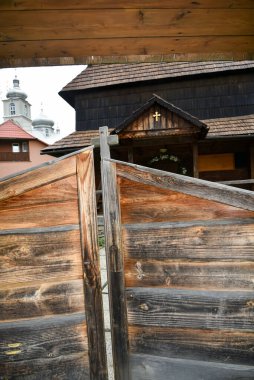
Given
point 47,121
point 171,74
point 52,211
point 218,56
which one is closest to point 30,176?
point 52,211

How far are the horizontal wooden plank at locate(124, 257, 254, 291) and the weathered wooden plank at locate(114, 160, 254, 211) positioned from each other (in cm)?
38

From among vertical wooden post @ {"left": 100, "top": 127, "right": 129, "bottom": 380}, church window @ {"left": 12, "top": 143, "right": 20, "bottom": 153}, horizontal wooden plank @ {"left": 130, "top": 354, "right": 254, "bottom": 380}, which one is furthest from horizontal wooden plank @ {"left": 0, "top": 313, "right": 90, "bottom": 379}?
church window @ {"left": 12, "top": 143, "right": 20, "bottom": 153}

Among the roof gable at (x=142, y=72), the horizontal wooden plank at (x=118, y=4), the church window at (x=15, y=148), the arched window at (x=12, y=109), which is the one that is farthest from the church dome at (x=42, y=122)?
the horizontal wooden plank at (x=118, y=4)

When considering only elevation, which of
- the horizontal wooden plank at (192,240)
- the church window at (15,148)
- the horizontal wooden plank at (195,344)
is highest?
the church window at (15,148)

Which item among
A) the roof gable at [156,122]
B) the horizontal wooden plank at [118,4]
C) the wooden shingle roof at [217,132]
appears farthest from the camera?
the wooden shingle roof at [217,132]

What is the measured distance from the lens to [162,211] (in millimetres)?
1728

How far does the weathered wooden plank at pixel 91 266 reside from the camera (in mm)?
1752

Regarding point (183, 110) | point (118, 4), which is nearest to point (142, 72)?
point (183, 110)

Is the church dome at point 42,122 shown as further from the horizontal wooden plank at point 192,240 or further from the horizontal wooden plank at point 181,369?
the horizontal wooden plank at point 181,369

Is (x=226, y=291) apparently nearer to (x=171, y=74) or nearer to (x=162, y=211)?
(x=162, y=211)

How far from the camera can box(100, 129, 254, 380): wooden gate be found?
165 centimetres

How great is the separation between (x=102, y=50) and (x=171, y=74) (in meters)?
9.24

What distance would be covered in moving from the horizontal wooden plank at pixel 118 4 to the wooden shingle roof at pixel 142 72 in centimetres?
900

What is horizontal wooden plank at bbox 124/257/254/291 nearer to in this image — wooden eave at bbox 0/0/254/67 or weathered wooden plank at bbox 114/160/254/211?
weathered wooden plank at bbox 114/160/254/211
